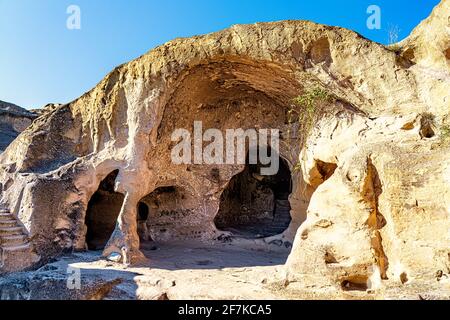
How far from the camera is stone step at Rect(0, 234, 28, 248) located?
19.0ft

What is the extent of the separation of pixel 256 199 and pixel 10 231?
23.9 feet

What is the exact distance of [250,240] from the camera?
7641 mm

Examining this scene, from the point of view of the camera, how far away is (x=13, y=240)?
5.91 metres

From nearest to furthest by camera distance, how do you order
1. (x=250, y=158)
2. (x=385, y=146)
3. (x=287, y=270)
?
(x=385, y=146), (x=287, y=270), (x=250, y=158)

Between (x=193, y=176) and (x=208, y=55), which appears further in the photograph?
(x=193, y=176)

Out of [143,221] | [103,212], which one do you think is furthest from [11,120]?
[143,221]

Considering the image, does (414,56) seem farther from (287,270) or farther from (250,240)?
(250,240)

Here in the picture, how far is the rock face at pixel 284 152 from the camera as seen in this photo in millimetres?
3762

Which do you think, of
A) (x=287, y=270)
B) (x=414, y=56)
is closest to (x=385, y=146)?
(x=414, y=56)

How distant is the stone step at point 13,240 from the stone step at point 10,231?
110 mm

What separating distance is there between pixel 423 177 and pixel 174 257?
15.7 feet
